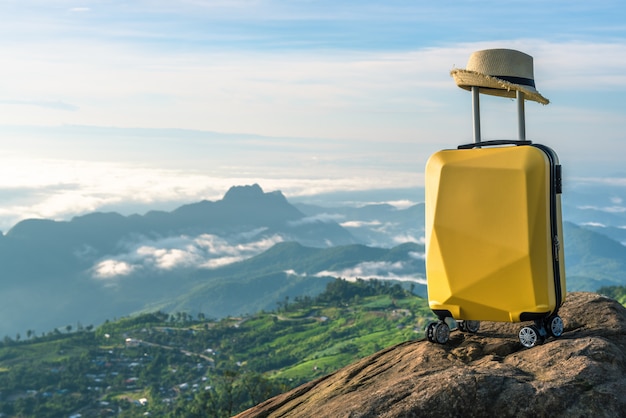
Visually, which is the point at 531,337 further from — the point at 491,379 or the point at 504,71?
the point at 504,71

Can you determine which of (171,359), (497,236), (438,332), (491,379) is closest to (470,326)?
(438,332)

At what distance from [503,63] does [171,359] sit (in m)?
172

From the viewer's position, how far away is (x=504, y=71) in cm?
944

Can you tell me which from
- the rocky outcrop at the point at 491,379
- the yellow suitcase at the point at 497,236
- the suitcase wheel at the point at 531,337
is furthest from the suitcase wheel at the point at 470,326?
the suitcase wheel at the point at 531,337

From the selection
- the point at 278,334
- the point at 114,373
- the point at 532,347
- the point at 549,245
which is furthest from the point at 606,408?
the point at 278,334

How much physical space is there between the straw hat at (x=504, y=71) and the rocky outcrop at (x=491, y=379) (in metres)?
2.81

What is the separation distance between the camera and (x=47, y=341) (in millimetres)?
186000

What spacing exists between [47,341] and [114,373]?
30.4 m

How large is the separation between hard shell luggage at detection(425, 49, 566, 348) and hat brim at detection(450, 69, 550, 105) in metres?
0.28

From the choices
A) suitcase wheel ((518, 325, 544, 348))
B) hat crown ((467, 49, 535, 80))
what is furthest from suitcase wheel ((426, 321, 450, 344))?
hat crown ((467, 49, 535, 80))

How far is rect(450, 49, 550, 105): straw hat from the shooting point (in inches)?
371

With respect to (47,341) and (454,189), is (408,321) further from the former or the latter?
(454,189)

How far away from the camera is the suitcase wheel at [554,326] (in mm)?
8672

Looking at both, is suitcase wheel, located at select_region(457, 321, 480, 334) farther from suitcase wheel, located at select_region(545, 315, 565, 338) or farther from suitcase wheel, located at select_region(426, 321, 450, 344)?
suitcase wheel, located at select_region(545, 315, 565, 338)
